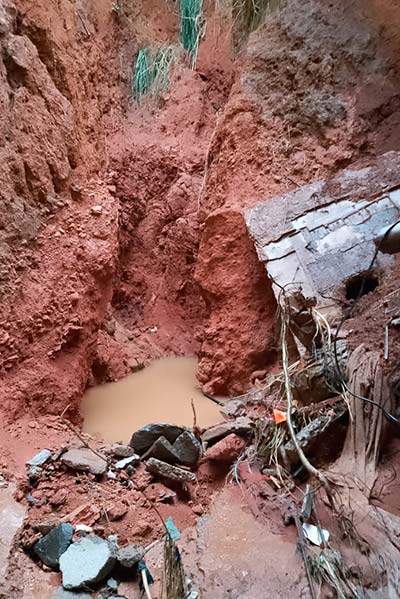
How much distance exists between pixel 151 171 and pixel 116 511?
155 inches

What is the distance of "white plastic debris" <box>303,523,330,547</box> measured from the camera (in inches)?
94.3

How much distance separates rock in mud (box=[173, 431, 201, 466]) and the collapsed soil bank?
1096 mm

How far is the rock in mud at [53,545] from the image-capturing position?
226 centimetres

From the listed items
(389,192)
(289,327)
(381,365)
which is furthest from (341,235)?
(381,365)

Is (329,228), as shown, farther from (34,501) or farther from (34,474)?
(34,501)

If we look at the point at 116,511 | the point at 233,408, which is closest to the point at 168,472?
the point at 116,511

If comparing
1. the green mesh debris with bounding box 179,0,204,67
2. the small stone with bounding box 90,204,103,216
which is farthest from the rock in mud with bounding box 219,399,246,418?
the green mesh debris with bounding box 179,0,204,67

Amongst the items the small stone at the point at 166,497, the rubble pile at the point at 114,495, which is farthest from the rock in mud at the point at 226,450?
the small stone at the point at 166,497

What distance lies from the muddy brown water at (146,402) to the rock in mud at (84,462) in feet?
2.37

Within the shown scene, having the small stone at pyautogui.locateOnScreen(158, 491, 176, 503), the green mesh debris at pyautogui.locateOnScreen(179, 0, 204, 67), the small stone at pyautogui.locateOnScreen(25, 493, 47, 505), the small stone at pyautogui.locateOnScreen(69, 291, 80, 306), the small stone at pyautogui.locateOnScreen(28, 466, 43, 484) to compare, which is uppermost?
the green mesh debris at pyautogui.locateOnScreen(179, 0, 204, 67)

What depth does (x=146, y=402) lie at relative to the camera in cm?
438

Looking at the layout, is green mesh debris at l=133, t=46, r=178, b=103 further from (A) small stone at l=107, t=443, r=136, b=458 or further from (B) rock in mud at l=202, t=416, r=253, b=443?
(A) small stone at l=107, t=443, r=136, b=458

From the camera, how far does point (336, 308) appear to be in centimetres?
392

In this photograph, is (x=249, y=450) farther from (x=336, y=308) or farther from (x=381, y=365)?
(x=336, y=308)
